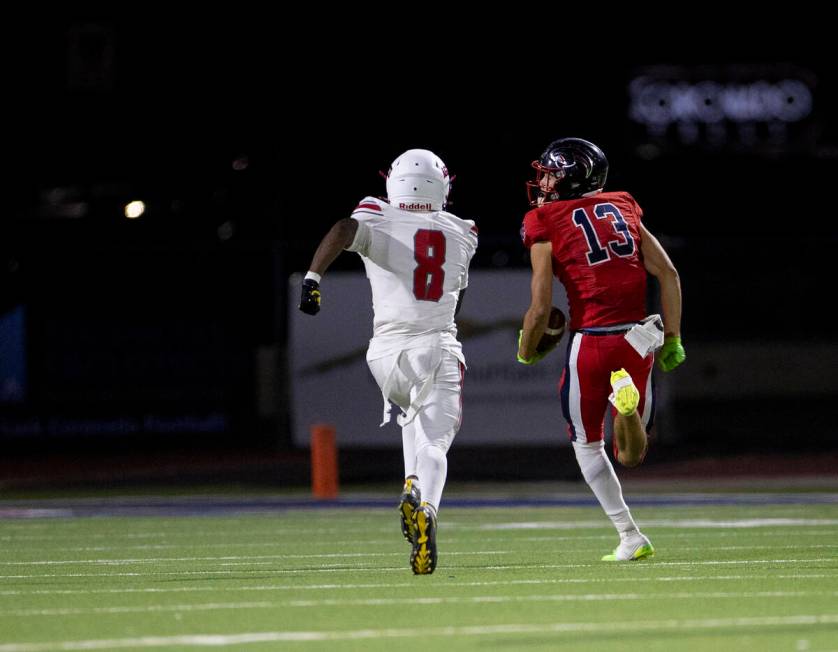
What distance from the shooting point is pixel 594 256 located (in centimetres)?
766

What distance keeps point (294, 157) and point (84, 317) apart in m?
10.3

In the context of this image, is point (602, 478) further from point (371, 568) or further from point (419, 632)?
point (419, 632)

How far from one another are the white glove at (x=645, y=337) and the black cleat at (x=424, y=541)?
4.19 feet

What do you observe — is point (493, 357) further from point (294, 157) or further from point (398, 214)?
point (294, 157)

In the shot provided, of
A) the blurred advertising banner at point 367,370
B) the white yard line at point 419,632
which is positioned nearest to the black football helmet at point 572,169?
the white yard line at point 419,632

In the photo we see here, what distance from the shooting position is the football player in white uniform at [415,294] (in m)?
7.41

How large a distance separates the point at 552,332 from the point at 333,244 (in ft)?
3.78

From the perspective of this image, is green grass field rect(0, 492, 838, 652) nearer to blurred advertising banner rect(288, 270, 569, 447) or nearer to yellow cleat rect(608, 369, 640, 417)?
yellow cleat rect(608, 369, 640, 417)

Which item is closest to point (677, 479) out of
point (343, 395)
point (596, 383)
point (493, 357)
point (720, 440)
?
point (493, 357)

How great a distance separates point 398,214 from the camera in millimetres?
7602

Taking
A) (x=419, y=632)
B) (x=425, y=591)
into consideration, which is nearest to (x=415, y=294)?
(x=425, y=591)

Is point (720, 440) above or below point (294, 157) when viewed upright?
below

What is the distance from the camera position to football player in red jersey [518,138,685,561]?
7582mm

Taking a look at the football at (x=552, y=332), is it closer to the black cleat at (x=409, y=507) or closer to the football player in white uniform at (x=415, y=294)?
the football player in white uniform at (x=415, y=294)
